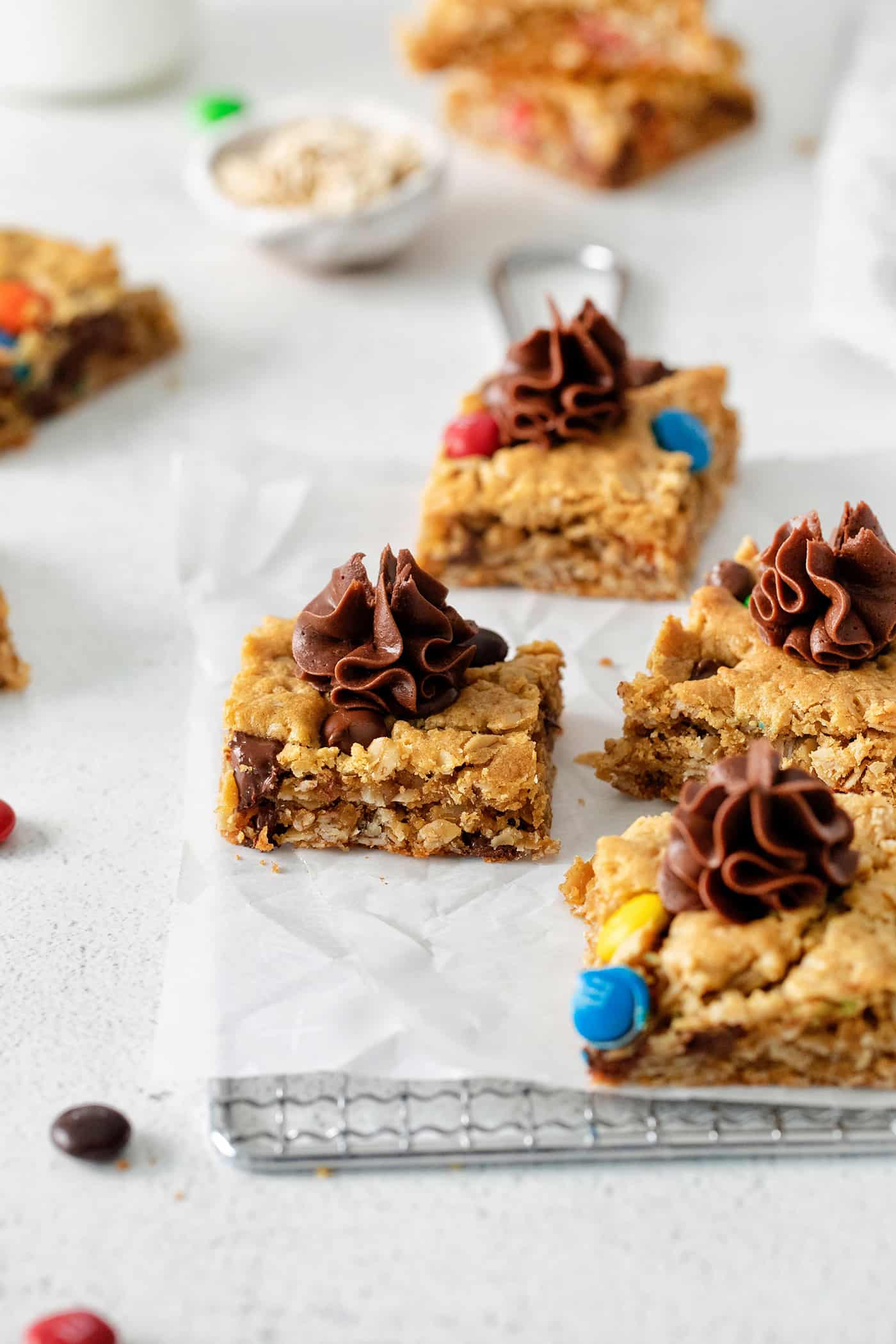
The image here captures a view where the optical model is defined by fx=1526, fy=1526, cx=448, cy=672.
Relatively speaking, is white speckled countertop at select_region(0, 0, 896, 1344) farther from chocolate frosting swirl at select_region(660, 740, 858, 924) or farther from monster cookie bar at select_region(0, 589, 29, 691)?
chocolate frosting swirl at select_region(660, 740, 858, 924)

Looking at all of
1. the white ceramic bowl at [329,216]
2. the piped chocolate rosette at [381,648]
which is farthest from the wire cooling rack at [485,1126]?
the white ceramic bowl at [329,216]

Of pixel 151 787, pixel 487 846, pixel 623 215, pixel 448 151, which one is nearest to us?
pixel 487 846

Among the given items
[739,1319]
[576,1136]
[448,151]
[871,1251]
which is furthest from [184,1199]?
[448,151]

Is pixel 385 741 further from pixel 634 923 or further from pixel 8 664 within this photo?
pixel 8 664

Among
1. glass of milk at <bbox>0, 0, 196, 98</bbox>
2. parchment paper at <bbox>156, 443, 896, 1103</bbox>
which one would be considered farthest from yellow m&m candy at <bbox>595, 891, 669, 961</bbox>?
glass of milk at <bbox>0, 0, 196, 98</bbox>

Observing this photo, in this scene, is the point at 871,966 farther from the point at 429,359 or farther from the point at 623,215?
the point at 623,215
